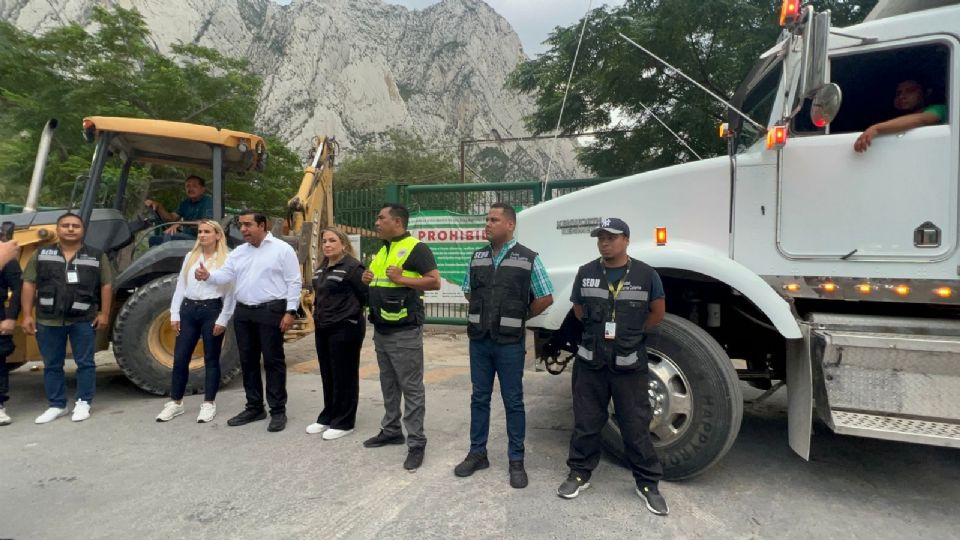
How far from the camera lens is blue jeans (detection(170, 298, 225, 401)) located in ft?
15.0

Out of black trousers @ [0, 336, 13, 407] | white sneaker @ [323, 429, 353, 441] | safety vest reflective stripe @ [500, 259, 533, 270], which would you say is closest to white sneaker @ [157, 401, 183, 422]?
black trousers @ [0, 336, 13, 407]

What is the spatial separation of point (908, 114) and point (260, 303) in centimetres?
445

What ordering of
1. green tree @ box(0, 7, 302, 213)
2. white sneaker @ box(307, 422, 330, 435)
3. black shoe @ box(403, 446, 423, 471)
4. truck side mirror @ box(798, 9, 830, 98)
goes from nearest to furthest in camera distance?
truck side mirror @ box(798, 9, 830, 98), black shoe @ box(403, 446, 423, 471), white sneaker @ box(307, 422, 330, 435), green tree @ box(0, 7, 302, 213)

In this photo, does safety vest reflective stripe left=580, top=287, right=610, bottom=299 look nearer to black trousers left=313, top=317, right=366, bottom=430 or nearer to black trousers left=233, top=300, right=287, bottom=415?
black trousers left=313, top=317, right=366, bottom=430

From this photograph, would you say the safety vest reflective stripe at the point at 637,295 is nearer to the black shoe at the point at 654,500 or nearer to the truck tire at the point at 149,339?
the black shoe at the point at 654,500

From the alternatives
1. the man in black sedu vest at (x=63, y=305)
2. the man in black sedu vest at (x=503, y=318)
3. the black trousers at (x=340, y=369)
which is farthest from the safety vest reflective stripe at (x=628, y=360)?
the man in black sedu vest at (x=63, y=305)

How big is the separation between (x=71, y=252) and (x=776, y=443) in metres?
5.78

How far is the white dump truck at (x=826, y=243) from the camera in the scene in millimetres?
2895

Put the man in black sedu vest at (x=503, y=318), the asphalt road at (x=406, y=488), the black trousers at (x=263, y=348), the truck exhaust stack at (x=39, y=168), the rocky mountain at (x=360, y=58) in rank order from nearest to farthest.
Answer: the asphalt road at (x=406, y=488) < the man in black sedu vest at (x=503, y=318) < the black trousers at (x=263, y=348) < the truck exhaust stack at (x=39, y=168) < the rocky mountain at (x=360, y=58)

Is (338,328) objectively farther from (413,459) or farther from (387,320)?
(413,459)

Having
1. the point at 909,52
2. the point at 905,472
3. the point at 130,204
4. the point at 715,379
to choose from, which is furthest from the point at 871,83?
the point at 130,204

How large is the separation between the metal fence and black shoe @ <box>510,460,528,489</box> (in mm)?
4619

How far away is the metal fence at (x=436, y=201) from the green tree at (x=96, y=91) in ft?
16.0

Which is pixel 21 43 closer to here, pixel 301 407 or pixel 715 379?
pixel 301 407
